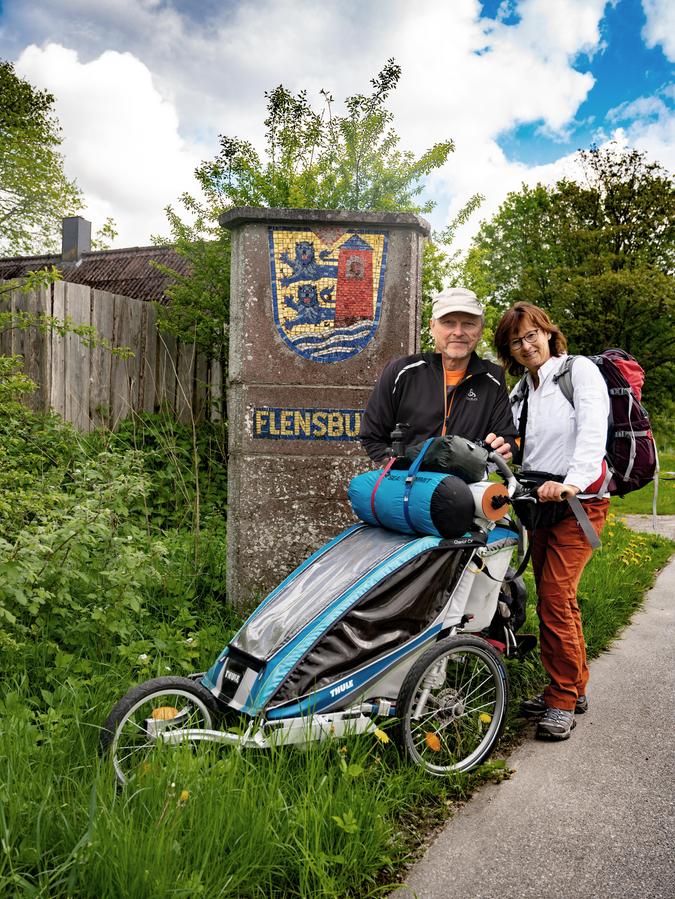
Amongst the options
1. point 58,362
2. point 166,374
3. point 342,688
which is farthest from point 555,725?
point 166,374

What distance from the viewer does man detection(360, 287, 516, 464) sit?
3549 millimetres

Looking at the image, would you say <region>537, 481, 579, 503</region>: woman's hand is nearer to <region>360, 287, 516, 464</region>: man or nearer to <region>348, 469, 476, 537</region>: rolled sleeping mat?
<region>360, 287, 516, 464</region>: man

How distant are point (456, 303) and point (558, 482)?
930 millimetres

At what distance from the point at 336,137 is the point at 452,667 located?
742 centimetres

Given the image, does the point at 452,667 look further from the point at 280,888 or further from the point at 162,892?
the point at 162,892

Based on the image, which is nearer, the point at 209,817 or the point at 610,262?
the point at 209,817

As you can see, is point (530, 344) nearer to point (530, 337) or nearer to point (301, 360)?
point (530, 337)

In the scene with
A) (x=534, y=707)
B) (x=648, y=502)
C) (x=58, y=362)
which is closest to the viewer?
(x=534, y=707)

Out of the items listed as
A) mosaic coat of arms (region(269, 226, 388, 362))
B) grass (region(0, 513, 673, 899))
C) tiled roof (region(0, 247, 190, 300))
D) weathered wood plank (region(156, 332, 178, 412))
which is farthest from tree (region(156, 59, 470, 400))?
tiled roof (region(0, 247, 190, 300))

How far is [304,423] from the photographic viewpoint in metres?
5.01

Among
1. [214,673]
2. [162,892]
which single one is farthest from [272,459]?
[162,892]

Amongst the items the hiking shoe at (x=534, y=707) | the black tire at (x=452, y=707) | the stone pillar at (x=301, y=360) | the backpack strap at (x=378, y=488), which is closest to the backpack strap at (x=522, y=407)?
the backpack strap at (x=378, y=488)

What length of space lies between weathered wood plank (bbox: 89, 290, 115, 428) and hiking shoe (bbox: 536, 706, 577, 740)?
651 centimetres

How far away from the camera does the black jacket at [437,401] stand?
3578 mm
